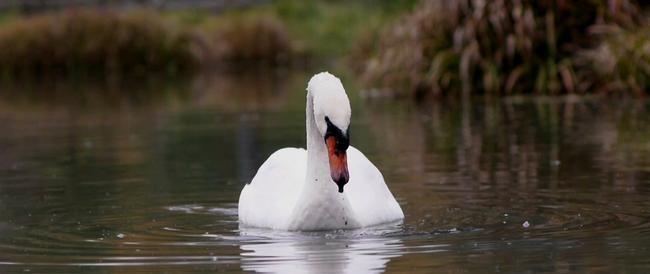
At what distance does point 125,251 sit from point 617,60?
14.0 metres

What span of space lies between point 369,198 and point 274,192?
2.37 feet

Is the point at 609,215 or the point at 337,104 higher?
the point at 337,104

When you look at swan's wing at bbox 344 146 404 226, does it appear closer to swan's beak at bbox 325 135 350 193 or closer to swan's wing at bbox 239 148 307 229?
swan's wing at bbox 239 148 307 229

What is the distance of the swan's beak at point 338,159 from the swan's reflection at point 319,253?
412mm

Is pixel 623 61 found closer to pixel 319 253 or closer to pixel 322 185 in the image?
pixel 322 185

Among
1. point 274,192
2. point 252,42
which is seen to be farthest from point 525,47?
point 252,42

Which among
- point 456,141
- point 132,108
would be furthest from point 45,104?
point 456,141

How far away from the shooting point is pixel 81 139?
20406 millimetres

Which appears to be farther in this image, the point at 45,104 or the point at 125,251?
the point at 45,104

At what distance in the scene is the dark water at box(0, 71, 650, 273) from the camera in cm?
934

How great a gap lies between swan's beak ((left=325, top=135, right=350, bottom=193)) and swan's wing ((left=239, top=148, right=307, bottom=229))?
1067mm

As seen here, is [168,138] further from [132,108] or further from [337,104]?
[337,104]

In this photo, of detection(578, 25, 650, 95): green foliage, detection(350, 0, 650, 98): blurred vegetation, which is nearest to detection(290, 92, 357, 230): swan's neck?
detection(578, 25, 650, 95): green foliage

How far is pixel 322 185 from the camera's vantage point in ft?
34.3
